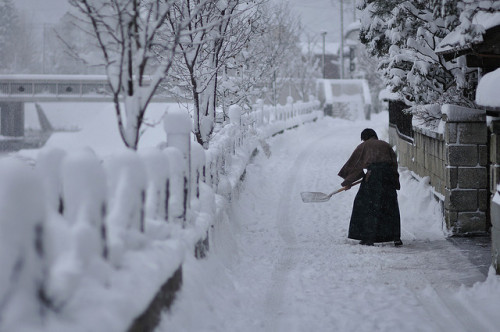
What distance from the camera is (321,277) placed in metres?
7.12

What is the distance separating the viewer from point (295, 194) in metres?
14.0

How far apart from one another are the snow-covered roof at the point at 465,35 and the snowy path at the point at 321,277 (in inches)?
95.0

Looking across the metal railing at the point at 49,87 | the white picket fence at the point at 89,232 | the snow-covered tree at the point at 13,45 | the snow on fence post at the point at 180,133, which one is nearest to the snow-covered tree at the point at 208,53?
the snow on fence post at the point at 180,133

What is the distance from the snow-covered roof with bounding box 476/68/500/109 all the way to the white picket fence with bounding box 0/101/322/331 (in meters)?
3.22

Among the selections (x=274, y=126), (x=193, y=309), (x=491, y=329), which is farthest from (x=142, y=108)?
(x=274, y=126)

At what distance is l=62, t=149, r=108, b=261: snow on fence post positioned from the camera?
3.40m

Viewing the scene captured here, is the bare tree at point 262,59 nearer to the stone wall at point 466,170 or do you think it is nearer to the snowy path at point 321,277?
the snowy path at point 321,277

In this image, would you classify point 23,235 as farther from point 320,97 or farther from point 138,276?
point 320,97

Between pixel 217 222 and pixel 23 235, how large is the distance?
5.06m

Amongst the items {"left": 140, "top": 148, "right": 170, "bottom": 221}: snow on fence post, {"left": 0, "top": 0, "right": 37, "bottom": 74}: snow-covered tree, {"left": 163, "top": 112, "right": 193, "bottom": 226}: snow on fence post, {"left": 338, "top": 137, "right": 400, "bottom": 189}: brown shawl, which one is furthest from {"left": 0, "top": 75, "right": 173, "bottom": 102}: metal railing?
{"left": 140, "top": 148, "right": 170, "bottom": 221}: snow on fence post

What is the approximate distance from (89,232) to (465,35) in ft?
19.4

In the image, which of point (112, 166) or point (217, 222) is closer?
point (112, 166)

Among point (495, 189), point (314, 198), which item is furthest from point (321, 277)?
point (314, 198)

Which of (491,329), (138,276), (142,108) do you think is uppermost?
(142,108)
